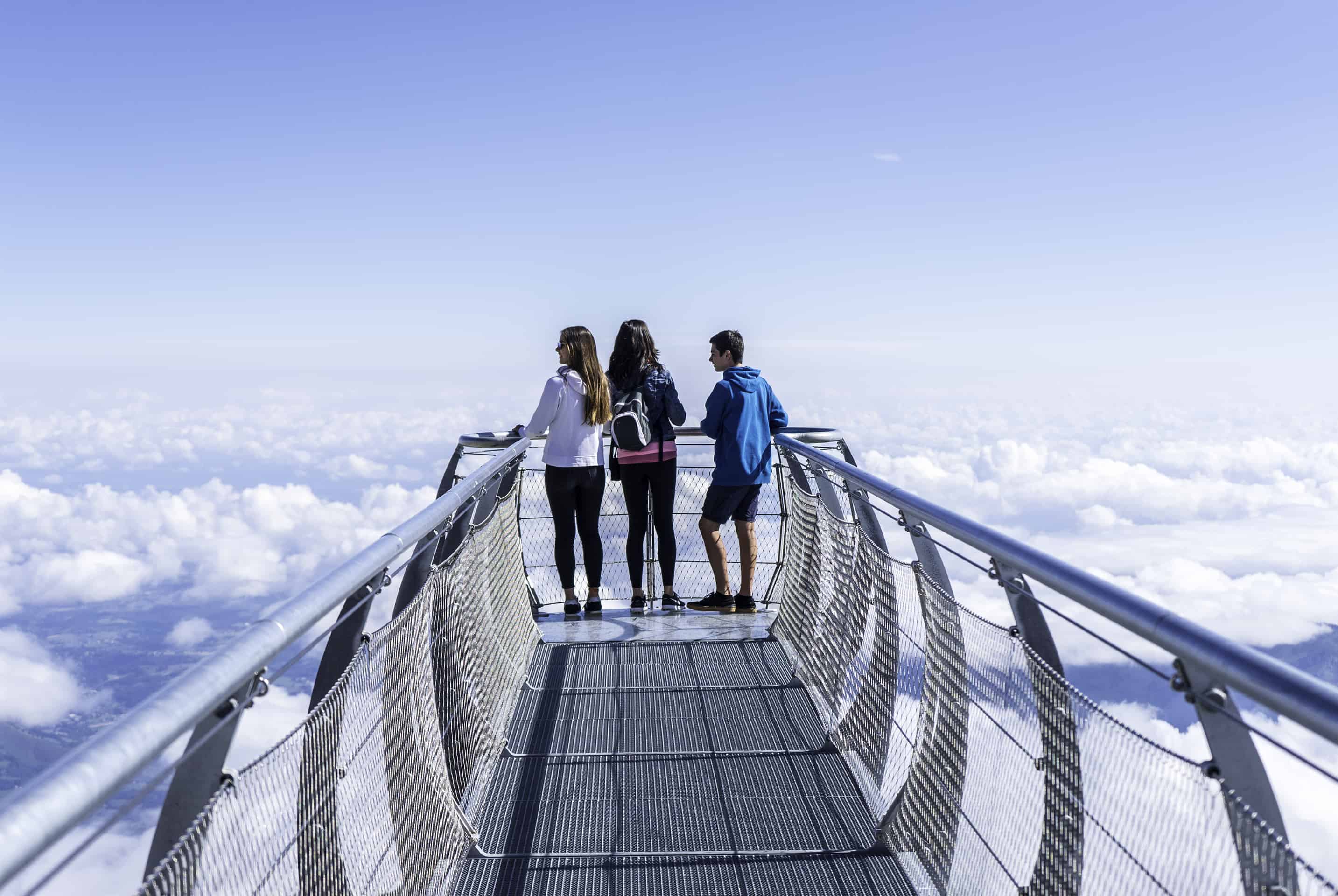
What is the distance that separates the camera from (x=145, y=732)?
135 centimetres

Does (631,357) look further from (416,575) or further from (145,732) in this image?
(145,732)

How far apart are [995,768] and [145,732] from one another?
7.14 feet

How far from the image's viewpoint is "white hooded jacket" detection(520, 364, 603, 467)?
6094 mm

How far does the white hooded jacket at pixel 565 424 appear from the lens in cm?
609

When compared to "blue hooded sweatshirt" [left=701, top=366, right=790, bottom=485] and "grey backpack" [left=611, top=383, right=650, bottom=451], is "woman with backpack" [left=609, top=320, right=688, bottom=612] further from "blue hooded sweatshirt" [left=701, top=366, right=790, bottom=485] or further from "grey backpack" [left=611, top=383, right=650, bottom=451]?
"blue hooded sweatshirt" [left=701, top=366, right=790, bottom=485]

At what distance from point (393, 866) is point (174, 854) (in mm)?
1346

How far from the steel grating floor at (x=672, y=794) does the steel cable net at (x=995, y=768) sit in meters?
0.17

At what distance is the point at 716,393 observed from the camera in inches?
248

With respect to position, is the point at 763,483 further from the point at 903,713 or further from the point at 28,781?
the point at 28,781

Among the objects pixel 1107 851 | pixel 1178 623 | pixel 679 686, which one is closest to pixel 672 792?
pixel 679 686

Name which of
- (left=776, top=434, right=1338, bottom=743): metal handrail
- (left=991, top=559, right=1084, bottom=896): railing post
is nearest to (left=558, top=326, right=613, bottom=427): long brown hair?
(left=776, top=434, right=1338, bottom=743): metal handrail

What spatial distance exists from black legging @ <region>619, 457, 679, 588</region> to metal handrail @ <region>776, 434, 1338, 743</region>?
368 centimetres

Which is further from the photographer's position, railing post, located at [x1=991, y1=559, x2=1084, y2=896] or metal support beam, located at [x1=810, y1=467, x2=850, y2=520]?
metal support beam, located at [x1=810, y1=467, x2=850, y2=520]

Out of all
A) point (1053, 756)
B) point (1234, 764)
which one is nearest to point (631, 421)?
point (1053, 756)
